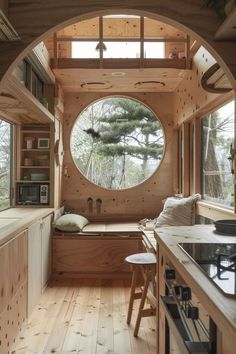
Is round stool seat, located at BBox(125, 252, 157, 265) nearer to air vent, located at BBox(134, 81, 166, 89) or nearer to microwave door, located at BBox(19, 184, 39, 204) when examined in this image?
microwave door, located at BBox(19, 184, 39, 204)

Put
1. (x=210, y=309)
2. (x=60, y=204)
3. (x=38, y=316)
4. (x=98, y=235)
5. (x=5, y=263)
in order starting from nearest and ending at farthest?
1. (x=210, y=309)
2. (x=5, y=263)
3. (x=38, y=316)
4. (x=98, y=235)
5. (x=60, y=204)

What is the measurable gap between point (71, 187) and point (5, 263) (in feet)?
9.30

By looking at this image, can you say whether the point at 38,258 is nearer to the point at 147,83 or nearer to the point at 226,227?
the point at 226,227

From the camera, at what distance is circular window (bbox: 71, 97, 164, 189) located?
5336mm

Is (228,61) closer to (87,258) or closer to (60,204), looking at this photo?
(87,258)

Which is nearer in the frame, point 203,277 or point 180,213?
point 203,277

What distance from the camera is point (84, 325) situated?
3.13 meters

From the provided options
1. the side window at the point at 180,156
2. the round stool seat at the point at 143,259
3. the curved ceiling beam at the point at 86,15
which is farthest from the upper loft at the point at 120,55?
the curved ceiling beam at the point at 86,15

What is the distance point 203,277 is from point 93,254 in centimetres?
347

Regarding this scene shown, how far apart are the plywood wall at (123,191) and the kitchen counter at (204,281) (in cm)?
326

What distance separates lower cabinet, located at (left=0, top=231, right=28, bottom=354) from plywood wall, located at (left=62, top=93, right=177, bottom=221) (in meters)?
2.20

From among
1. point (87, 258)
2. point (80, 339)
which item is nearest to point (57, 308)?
point (80, 339)

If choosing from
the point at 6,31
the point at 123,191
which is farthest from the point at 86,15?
the point at 123,191

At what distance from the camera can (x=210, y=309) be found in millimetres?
936
